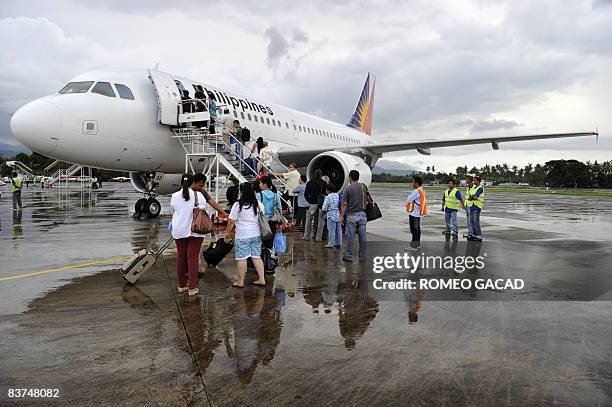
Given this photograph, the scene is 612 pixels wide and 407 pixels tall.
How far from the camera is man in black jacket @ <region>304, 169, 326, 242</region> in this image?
9.66 m

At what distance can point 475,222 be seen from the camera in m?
10.3

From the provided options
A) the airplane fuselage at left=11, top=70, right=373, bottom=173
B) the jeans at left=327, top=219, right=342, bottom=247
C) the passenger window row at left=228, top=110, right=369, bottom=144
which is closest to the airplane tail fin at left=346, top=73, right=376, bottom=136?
the passenger window row at left=228, top=110, right=369, bottom=144

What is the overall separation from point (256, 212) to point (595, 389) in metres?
3.97

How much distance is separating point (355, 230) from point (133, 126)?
6.81m

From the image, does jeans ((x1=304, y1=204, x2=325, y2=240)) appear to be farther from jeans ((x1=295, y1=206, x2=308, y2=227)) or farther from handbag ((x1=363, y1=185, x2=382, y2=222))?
handbag ((x1=363, y1=185, x2=382, y2=222))

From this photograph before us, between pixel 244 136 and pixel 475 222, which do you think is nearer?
pixel 475 222

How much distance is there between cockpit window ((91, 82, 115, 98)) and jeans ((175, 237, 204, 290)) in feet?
23.6

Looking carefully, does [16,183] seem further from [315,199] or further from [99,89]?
[315,199]

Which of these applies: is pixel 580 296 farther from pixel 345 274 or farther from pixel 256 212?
pixel 256 212

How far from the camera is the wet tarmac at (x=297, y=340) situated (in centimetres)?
300

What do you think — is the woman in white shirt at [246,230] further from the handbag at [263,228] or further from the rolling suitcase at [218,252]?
the rolling suitcase at [218,252]

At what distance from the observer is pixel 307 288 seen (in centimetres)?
579

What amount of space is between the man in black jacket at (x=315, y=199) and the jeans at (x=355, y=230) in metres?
1.88

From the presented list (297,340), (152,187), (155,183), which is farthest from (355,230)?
(152,187)
